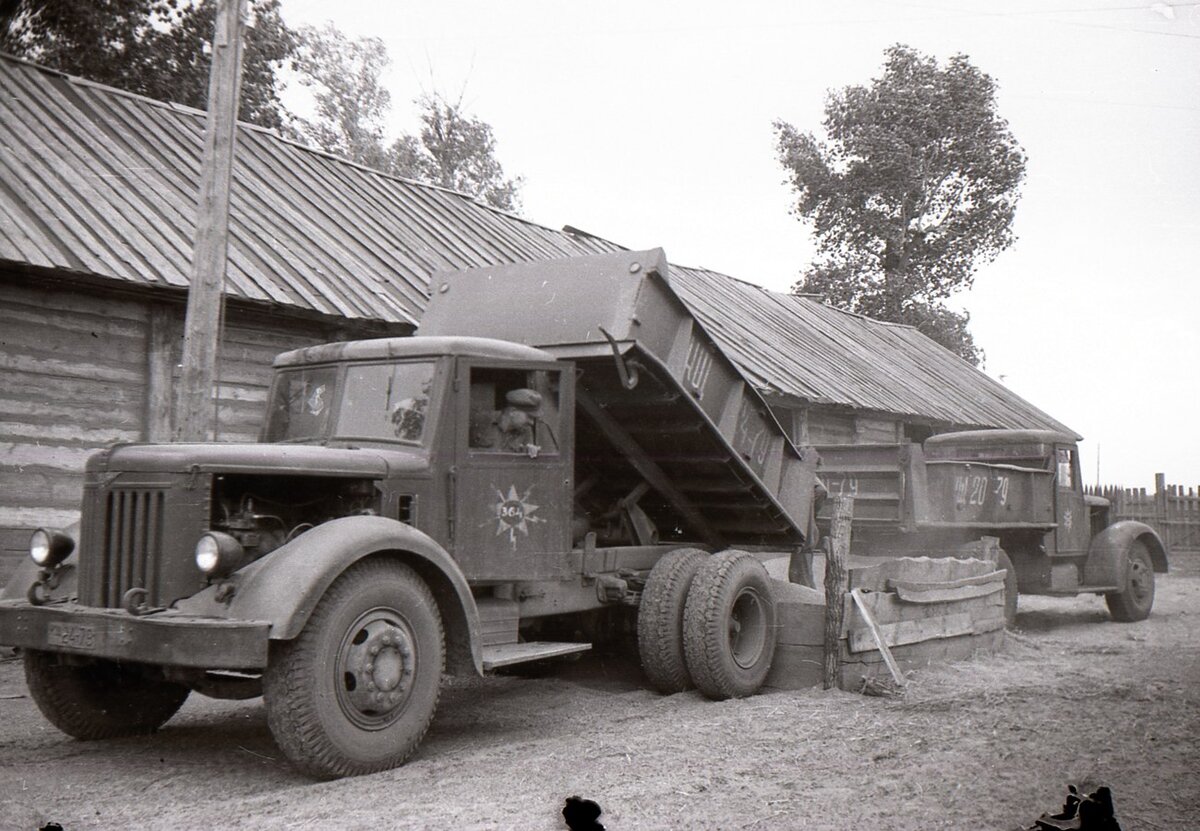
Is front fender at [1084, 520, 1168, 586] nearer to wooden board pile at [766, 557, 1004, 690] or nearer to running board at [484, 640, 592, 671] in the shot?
wooden board pile at [766, 557, 1004, 690]

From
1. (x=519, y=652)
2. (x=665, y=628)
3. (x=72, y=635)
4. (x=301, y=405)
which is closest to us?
(x=72, y=635)

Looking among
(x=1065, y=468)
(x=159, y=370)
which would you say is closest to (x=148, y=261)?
(x=159, y=370)

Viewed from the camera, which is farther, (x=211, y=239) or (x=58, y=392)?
(x=58, y=392)

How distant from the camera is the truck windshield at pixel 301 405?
6258 millimetres

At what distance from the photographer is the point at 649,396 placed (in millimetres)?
6918

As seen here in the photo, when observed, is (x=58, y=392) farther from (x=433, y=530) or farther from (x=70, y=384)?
(x=433, y=530)

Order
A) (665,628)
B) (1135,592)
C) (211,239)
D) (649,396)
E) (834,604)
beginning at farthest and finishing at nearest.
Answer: (1135,592)
(211,239)
(834,604)
(665,628)
(649,396)

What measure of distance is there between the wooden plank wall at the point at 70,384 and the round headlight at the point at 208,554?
5.28 metres

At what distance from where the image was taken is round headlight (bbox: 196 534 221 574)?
4848 millimetres

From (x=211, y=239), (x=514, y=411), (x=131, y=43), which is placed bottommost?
(x=514, y=411)

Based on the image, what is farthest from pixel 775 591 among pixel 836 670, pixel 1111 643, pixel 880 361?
pixel 880 361

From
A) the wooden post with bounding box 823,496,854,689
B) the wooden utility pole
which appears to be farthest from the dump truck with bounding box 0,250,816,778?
the wooden utility pole

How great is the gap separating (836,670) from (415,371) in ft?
11.3

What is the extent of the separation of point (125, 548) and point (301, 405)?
5.05ft
